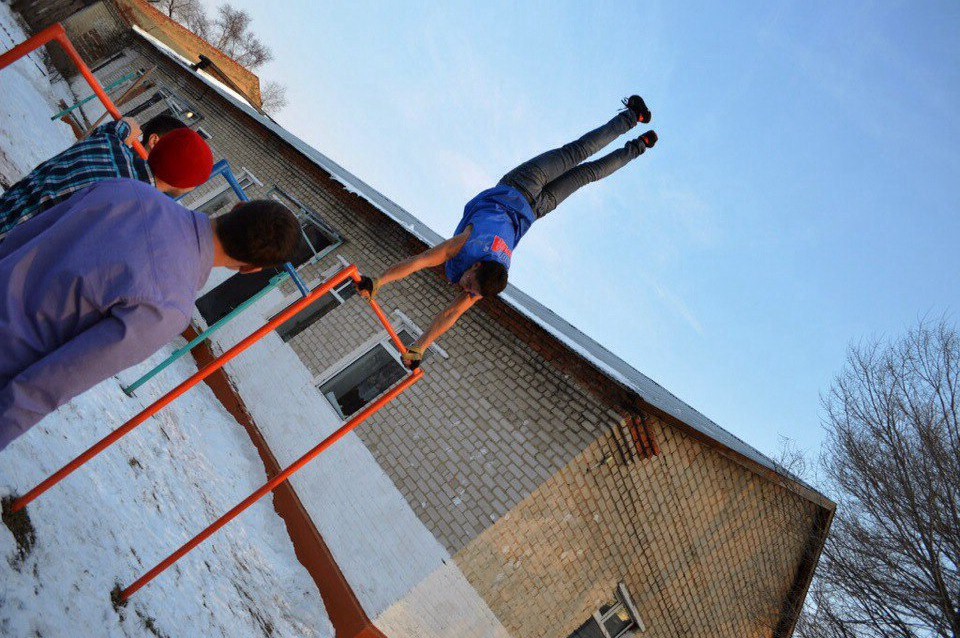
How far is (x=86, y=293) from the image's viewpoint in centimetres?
158

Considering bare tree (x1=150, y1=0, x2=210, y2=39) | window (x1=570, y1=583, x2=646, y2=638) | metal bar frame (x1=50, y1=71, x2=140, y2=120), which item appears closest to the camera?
window (x1=570, y1=583, x2=646, y2=638)

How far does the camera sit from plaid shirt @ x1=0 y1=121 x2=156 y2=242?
203 centimetres

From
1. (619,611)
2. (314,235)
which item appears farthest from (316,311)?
(619,611)

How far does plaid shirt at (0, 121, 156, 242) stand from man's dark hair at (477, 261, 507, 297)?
2.17 metres

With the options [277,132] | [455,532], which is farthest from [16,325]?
[277,132]

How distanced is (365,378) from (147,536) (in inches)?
125

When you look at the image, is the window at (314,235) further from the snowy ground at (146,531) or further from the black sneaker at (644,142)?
the black sneaker at (644,142)

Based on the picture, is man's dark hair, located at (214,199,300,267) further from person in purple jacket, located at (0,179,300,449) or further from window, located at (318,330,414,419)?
window, located at (318,330,414,419)

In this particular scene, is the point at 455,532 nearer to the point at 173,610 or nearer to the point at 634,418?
the point at 634,418

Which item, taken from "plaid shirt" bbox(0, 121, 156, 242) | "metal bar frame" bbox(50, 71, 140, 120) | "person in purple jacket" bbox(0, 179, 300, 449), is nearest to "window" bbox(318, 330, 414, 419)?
"plaid shirt" bbox(0, 121, 156, 242)

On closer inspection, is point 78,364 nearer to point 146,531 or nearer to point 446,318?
point 146,531

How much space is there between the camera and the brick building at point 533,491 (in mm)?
4785

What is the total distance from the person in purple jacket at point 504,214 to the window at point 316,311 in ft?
7.49

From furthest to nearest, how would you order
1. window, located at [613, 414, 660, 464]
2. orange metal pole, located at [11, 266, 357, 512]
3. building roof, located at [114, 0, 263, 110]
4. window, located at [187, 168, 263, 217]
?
building roof, located at [114, 0, 263, 110], window, located at [187, 168, 263, 217], window, located at [613, 414, 660, 464], orange metal pole, located at [11, 266, 357, 512]
